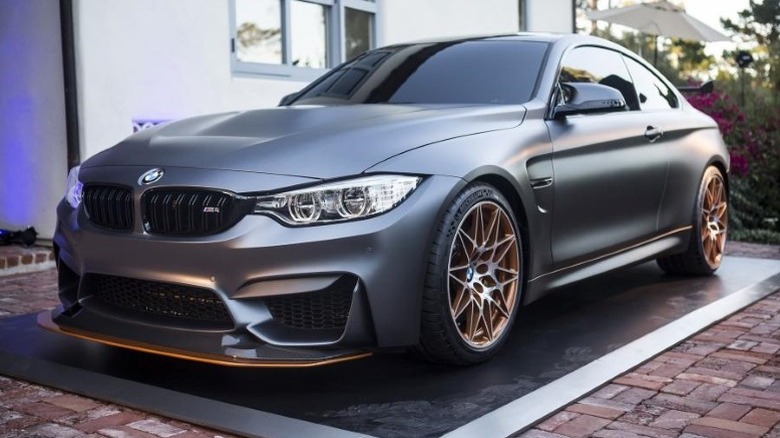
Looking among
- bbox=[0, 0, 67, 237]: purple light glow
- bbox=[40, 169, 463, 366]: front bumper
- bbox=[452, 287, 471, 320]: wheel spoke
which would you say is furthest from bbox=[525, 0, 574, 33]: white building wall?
bbox=[40, 169, 463, 366]: front bumper

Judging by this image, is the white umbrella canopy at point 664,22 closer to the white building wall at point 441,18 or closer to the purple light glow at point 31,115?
the white building wall at point 441,18

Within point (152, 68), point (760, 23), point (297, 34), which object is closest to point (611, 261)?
point (152, 68)

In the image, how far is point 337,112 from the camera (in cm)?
430

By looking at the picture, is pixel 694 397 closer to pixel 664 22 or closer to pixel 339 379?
pixel 339 379

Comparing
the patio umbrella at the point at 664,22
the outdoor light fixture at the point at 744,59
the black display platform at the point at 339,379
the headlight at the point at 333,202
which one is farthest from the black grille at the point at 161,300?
the outdoor light fixture at the point at 744,59

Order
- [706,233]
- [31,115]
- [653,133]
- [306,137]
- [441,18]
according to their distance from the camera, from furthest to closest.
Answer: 1. [441,18]
2. [31,115]
3. [706,233]
4. [653,133]
5. [306,137]

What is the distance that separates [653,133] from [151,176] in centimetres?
284

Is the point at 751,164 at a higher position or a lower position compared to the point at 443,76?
lower

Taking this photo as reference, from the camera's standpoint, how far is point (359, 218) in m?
3.53

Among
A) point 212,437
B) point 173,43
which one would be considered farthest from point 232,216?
point 173,43

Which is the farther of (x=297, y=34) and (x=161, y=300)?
(x=297, y=34)

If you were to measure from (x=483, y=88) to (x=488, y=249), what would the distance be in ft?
3.28

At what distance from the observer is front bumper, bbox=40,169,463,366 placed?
11.3ft

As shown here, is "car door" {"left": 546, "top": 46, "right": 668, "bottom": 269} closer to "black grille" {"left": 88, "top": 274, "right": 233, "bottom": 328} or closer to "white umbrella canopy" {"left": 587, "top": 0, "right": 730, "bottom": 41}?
"black grille" {"left": 88, "top": 274, "right": 233, "bottom": 328}
